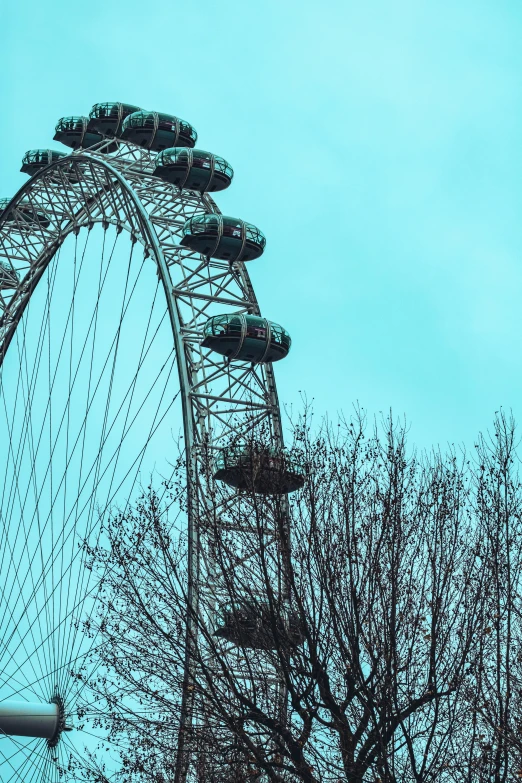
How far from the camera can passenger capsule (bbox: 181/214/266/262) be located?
30328 mm

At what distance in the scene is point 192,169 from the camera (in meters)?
32.0

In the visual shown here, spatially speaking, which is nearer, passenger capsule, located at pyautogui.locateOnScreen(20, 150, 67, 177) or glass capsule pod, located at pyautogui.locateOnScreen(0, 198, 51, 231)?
glass capsule pod, located at pyautogui.locateOnScreen(0, 198, 51, 231)

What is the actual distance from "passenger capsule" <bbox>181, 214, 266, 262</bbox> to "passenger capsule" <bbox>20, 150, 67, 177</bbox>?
12.7m

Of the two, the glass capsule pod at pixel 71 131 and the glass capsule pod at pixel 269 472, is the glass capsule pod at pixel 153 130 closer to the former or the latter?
the glass capsule pod at pixel 71 131

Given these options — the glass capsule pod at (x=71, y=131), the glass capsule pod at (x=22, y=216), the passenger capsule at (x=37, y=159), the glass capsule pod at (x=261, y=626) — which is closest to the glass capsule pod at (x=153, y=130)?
the glass capsule pod at (x=71, y=131)

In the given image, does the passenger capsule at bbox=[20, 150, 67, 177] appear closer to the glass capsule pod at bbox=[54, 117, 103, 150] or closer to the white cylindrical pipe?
the glass capsule pod at bbox=[54, 117, 103, 150]

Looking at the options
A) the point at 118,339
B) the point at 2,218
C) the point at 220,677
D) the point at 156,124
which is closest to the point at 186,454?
the point at 118,339

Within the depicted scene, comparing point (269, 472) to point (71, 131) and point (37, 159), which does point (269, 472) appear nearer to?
point (71, 131)

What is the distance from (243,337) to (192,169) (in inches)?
207

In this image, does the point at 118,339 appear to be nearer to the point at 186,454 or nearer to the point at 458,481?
the point at 186,454

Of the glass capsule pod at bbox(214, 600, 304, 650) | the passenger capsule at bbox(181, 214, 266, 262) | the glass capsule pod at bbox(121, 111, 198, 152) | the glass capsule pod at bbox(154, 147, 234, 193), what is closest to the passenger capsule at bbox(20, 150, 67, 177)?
the glass capsule pod at bbox(121, 111, 198, 152)

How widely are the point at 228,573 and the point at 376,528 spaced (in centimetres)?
212

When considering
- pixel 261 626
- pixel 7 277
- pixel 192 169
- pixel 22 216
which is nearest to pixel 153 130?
pixel 192 169

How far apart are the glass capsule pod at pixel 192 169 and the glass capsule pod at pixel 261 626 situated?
52.4 feet
